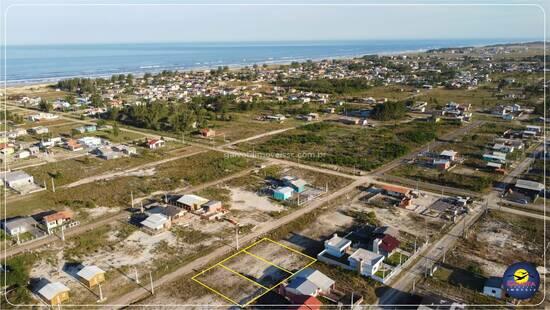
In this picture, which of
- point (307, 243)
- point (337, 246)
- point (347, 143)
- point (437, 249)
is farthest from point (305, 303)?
point (347, 143)

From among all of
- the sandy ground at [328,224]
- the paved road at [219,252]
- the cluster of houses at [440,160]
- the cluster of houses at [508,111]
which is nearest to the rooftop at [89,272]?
the paved road at [219,252]

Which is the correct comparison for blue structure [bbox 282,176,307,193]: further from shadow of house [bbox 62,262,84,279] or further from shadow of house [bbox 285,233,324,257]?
shadow of house [bbox 62,262,84,279]

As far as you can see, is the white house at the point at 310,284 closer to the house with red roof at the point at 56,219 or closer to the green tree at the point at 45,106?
the house with red roof at the point at 56,219

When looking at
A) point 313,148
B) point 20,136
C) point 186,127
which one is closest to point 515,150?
point 313,148

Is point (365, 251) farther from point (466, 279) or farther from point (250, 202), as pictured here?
point (250, 202)

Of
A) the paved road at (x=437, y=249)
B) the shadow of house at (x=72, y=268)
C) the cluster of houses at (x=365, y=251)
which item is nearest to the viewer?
the paved road at (x=437, y=249)

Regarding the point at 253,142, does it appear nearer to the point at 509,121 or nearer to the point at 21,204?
the point at 21,204
